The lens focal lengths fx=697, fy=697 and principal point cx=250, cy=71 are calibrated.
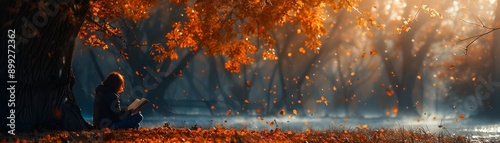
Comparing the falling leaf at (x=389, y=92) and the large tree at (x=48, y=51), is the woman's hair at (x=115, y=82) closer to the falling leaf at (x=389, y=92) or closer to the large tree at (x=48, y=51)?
the large tree at (x=48, y=51)

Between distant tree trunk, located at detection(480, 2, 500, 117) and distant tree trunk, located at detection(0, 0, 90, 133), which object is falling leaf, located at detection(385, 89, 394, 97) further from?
distant tree trunk, located at detection(0, 0, 90, 133)

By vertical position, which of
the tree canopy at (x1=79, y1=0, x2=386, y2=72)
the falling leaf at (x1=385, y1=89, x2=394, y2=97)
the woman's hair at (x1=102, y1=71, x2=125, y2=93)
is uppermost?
the tree canopy at (x1=79, y1=0, x2=386, y2=72)

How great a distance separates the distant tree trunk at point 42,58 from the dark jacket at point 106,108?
0.46 m

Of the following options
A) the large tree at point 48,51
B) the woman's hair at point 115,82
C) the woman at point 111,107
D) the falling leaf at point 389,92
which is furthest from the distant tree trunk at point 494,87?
the woman's hair at point 115,82

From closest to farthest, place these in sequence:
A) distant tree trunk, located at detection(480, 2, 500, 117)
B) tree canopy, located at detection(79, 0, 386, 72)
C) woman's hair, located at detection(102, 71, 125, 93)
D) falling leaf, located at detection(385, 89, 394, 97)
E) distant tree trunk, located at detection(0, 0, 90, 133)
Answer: distant tree trunk, located at detection(0, 0, 90, 133) < woman's hair, located at detection(102, 71, 125, 93) < tree canopy, located at detection(79, 0, 386, 72) < distant tree trunk, located at detection(480, 2, 500, 117) < falling leaf, located at detection(385, 89, 394, 97)

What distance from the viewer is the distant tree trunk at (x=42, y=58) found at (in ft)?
38.0

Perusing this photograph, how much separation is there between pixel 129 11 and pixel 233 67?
11.1 feet

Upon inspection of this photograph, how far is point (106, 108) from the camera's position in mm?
12820

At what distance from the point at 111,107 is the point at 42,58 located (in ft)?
5.18

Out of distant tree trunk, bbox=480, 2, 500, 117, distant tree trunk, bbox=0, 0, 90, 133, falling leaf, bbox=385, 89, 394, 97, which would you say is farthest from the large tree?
falling leaf, bbox=385, 89, 394, 97

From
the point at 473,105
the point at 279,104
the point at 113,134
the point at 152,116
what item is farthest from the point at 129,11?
the point at 473,105

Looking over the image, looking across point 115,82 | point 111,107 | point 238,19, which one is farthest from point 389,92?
point 115,82

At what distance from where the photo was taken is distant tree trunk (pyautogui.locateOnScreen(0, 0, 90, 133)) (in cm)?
1157

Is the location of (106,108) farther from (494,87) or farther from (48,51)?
(494,87)
